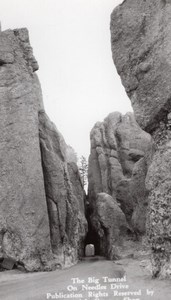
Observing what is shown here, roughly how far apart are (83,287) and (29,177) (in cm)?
1286

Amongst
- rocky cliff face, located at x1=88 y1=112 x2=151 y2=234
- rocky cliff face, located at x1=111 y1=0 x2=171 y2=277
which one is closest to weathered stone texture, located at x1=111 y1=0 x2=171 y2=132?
rocky cliff face, located at x1=111 y1=0 x2=171 y2=277

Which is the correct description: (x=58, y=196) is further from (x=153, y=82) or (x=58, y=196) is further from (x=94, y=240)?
(x=153, y=82)

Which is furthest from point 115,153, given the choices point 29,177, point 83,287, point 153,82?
point 83,287

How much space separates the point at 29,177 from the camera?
2317 centimetres

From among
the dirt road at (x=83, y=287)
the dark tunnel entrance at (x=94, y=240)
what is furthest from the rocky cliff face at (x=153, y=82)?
the dark tunnel entrance at (x=94, y=240)

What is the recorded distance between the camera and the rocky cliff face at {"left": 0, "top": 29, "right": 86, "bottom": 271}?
72.2 ft

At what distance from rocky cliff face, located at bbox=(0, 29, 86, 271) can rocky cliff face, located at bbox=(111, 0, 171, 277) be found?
9960 mm

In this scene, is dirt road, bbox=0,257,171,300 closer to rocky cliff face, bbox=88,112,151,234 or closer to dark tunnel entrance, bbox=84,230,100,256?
dark tunnel entrance, bbox=84,230,100,256

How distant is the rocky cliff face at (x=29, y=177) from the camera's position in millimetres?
22016

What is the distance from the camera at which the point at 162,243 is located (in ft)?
41.3

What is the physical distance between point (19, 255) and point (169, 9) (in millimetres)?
14377

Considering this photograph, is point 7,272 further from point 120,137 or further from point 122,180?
point 120,137

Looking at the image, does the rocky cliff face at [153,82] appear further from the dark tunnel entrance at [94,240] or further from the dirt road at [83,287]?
the dark tunnel entrance at [94,240]

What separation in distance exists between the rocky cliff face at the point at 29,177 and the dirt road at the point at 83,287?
6.21ft
